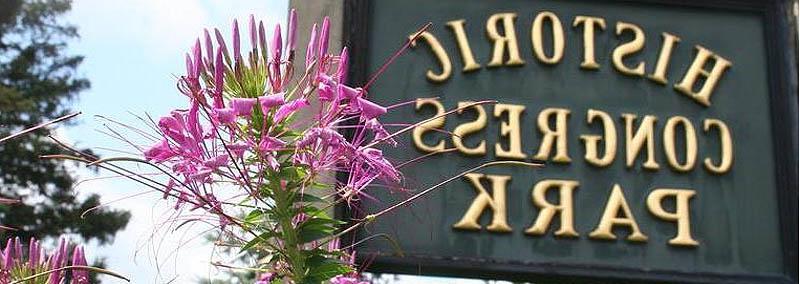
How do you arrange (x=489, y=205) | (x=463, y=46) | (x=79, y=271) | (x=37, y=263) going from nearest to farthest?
(x=79, y=271), (x=37, y=263), (x=489, y=205), (x=463, y=46)

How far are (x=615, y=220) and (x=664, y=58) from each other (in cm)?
71

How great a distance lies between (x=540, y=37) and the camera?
3.94 metres

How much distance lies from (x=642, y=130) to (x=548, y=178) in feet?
1.35

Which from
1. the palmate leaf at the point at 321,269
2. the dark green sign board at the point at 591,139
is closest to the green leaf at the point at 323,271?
the palmate leaf at the point at 321,269

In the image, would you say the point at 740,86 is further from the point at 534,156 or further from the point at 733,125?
the point at 534,156

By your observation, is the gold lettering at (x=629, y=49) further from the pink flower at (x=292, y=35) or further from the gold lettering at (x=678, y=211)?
the pink flower at (x=292, y=35)

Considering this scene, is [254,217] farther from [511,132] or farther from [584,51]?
[584,51]

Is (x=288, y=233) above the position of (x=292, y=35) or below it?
below

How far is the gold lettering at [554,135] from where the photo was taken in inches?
147

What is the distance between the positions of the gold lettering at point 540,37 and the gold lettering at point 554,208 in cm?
48

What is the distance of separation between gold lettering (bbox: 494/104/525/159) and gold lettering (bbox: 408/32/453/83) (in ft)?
0.70

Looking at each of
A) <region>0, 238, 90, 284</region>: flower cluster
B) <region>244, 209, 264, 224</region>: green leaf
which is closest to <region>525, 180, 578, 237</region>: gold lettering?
<region>0, 238, 90, 284</region>: flower cluster

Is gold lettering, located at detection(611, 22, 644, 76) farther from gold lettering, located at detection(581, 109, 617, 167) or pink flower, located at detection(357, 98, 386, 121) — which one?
pink flower, located at detection(357, 98, 386, 121)

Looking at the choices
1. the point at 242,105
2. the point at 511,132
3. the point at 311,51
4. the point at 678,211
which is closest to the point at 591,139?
the point at 511,132
